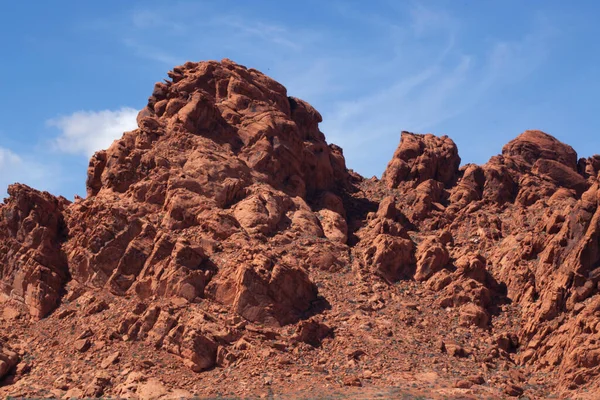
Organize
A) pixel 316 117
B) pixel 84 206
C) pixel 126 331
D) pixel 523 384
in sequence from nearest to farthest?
pixel 523 384, pixel 126 331, pixel 84 206, pixel 316 117

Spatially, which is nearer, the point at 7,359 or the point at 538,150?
the point at 7,359

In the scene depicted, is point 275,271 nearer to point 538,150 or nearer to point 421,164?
point 421,164

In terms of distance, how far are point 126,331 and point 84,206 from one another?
572 inches

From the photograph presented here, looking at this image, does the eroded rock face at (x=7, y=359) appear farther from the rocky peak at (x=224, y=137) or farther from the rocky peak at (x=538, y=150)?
the rocky peak at (x=538, y=150)

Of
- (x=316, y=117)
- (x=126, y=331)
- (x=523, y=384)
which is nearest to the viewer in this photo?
(x=523, y=384)

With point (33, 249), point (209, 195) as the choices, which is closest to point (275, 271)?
point (209, 195)

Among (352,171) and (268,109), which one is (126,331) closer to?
(268,109)

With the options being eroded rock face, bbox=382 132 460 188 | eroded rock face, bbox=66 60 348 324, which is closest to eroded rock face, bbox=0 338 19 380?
eroded rock face, bbox=66 60 348 324

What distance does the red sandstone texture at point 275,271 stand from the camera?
62.6m

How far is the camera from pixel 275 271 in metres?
68.6

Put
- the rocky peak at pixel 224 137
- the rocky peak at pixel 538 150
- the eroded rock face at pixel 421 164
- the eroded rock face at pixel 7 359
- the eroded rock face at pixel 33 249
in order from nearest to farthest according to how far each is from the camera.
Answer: the eroded rock face at pixel 7 359 < the eroded rock face at pixel 33 249 < the rocky peak at pixel 224 137 < the eroded rock face at pixel 421 164 < the rocky peak at pixel 538 150

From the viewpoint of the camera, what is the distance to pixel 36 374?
213ft

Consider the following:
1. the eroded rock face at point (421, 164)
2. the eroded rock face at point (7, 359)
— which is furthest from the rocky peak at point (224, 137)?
the eroded rock face at point (7, 359)

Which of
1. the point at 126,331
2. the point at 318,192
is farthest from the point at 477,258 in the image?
the point at 126,331
